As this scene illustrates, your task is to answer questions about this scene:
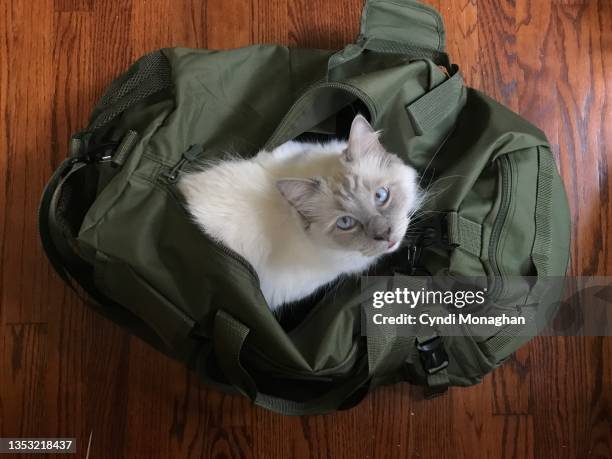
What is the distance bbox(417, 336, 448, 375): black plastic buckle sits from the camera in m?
1.11

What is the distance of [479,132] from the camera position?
3.69 feet

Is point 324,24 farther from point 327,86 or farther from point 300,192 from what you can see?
point 300,192

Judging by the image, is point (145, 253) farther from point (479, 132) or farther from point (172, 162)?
point (479, 132)

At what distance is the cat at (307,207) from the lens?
0.97 meters

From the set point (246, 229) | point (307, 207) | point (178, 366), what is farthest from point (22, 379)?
point (307, 207)

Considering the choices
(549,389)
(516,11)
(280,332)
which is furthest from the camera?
(516,11)

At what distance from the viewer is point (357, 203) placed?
3.18 ft

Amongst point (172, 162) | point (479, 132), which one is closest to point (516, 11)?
point (479, 132)

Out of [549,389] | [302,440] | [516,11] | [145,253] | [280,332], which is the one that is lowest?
[302,440]

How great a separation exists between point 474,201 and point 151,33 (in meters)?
1.01

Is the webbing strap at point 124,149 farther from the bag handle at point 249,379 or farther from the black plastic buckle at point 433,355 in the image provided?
the black plastic buckle at point 433,355

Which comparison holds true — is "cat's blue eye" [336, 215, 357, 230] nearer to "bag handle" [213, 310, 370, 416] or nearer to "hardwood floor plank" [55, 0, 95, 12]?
"bag handle" [213, 310, 370, 416]
